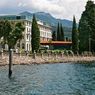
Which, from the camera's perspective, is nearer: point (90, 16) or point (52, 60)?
point (52, 60)

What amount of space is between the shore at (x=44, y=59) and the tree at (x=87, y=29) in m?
6.92

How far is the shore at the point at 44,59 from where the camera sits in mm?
96863

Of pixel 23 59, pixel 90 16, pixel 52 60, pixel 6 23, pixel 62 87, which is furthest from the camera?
pixel 6 23

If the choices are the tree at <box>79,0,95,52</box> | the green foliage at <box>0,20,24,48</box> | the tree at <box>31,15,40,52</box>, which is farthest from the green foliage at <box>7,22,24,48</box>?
the tree at <box>79,0,95,52</box>

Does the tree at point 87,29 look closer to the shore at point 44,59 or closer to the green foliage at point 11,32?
the shore at point 44,59

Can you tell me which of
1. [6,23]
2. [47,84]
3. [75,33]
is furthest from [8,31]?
[47,84]

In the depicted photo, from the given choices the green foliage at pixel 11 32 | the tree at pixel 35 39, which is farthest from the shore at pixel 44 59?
the tree at pixel 35 39

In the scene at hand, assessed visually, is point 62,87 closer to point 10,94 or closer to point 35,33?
point 10,94

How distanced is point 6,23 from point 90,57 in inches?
1391

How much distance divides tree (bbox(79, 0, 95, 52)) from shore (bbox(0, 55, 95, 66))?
692 centimetres

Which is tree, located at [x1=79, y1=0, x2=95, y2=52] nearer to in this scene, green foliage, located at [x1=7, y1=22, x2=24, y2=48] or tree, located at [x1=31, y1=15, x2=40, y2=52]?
tree, located at [x1=31, y1=15, x2=40, y2=52]

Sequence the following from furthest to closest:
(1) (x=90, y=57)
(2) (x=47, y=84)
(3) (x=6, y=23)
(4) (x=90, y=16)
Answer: (3) (x=6, y=23) < (4) (x=90, y=16) < (1) (x=90, y=57) < (2) (x=47, y=84)

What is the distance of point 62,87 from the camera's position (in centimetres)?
5078

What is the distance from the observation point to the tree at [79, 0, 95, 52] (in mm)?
128500
